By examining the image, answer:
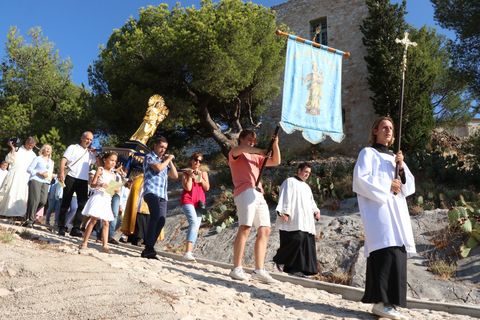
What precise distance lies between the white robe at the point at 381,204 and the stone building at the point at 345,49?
15525mm

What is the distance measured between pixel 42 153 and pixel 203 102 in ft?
34.2

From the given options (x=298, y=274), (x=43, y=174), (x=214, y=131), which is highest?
(x=214, y=131)

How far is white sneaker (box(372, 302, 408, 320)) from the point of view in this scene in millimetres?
3754

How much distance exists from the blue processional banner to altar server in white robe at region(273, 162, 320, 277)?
0.73 metres

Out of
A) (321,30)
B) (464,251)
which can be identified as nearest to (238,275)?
(464,251)

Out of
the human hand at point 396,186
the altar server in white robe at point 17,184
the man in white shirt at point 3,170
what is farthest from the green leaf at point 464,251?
the man in white shirt at point 3,170

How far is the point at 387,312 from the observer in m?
3.79

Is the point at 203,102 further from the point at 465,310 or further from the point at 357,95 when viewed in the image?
the point at 465,310

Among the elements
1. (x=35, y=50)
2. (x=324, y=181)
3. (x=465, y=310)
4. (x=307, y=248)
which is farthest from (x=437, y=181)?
(x=35, y=50)

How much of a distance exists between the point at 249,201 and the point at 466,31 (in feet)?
41.8

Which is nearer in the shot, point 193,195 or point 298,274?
point 298,274

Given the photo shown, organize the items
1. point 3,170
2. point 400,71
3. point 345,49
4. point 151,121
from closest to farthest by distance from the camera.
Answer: point 3,170, point 151,121, point 400,71, point 345,49

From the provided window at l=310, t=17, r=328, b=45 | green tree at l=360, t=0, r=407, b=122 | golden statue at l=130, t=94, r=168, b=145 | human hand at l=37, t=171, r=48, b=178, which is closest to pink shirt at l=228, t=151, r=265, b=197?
human hand at l=37, t=171, r=48, b=178

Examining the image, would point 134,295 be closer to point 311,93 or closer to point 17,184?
point 311,93
